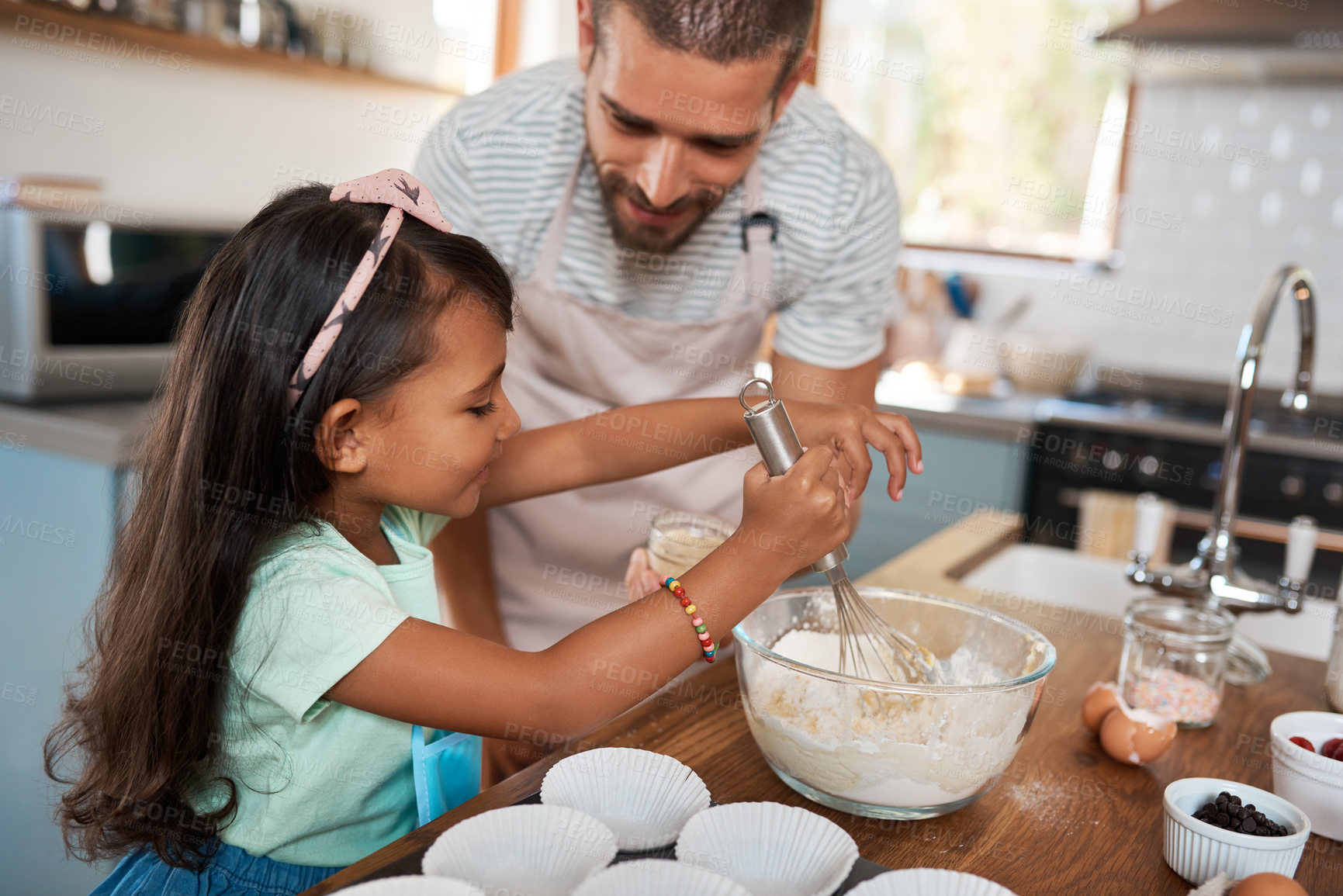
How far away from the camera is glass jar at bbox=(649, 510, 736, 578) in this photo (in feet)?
3.49

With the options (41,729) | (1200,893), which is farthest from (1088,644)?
(41,729)

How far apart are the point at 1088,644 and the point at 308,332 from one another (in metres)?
0.99

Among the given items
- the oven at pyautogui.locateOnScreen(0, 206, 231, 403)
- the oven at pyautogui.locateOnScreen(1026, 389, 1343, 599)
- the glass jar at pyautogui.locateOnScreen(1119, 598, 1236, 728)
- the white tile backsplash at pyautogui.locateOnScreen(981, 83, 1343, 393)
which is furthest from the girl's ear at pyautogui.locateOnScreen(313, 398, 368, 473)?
the white tile backsplash at pyautogui.locateOnScreen(981, 83, 1343, 393)

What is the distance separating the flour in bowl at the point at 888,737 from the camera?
80 cm

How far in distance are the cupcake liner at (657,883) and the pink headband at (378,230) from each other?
1.51 feet

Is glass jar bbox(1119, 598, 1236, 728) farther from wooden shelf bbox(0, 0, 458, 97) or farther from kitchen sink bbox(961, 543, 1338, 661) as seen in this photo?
wooden shelf bbox(0, 0, 458, 97)

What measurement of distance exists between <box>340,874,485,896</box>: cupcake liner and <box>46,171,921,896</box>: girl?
0.23m

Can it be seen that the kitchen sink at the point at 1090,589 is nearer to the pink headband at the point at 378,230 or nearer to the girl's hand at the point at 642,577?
the girl's hand at the point at 642,577

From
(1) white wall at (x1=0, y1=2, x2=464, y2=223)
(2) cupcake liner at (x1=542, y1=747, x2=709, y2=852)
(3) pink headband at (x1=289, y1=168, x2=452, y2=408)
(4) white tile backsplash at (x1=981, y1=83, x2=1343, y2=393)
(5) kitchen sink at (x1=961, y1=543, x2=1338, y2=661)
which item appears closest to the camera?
(2) cupcake liner at (x1=542, y1=747, x2=709, y2=852)

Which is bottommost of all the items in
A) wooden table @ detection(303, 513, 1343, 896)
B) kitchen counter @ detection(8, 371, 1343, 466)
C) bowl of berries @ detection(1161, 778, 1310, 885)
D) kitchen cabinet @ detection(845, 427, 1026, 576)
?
kitchen cabinet @ detection(845, 427, 1026, 576)

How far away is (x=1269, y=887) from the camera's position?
687mm

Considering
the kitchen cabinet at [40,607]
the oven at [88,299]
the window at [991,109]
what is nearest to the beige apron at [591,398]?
the kitchen cabinet at [40,607]

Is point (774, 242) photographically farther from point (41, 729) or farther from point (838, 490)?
point (41, 729)

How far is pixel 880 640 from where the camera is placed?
1.00 meters
